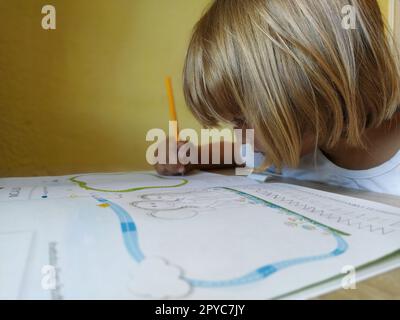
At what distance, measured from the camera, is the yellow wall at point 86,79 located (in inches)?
26.6

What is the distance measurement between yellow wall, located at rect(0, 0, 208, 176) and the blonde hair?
386 mm

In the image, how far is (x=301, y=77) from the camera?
37cm

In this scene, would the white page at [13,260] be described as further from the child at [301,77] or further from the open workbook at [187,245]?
the child at [301,77]

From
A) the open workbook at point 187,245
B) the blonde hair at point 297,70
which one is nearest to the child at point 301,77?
the blonde hair at point 297,70

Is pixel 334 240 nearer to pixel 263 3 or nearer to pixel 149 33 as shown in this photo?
pixel 263 3

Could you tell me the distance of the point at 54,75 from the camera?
71 cm

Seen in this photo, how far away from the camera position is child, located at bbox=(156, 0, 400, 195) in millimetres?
366

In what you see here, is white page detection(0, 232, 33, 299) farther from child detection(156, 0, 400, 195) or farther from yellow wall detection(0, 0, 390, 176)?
yellow wall detection(0, 0, 390, 176)

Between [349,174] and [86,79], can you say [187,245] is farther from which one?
[86,79]

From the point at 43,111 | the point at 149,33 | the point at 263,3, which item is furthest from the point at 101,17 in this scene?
the point at 263,3

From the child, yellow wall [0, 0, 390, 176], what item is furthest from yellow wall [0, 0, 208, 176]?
the child

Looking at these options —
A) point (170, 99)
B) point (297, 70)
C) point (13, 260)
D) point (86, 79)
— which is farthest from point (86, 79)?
point (13, 260)

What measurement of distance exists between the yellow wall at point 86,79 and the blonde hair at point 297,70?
386mm

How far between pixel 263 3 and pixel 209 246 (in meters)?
0.31
